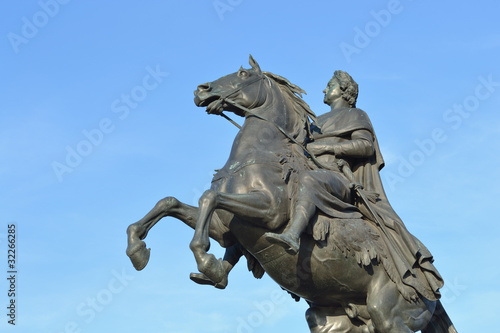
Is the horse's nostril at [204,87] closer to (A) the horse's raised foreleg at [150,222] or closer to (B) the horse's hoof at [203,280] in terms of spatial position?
(A) the horse's raised foreleg at [150,222]

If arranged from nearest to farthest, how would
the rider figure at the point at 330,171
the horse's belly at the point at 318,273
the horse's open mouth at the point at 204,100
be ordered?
the rider figure at the point at 330,171 < the horse's belly at the point at 318,273 < the horse's open mouth at the point at 204,100

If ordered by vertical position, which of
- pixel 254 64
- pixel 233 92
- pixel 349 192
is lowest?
pixel 349 192

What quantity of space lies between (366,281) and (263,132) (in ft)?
7.77

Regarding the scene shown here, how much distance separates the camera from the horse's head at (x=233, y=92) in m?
11.9

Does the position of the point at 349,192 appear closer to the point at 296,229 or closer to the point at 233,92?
the point at 296,229

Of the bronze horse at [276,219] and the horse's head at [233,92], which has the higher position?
the horse's head at [233,92]

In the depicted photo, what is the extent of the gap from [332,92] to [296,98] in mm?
1279

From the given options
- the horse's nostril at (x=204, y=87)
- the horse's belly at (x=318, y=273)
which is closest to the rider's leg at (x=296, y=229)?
the horse's belly at (x=318, y=273)

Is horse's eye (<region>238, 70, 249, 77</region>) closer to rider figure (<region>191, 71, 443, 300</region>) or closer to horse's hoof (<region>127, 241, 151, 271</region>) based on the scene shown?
rider figure (<region>191, 71, 443, 300</region>)

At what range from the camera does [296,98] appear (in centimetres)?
1244

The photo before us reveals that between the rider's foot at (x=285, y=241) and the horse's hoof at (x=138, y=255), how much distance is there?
1.50 metres

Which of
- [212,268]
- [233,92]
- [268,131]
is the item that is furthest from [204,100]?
[212,268]

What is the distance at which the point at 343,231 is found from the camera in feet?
38.1

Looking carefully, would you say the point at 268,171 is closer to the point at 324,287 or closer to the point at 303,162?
the point at 303,162
